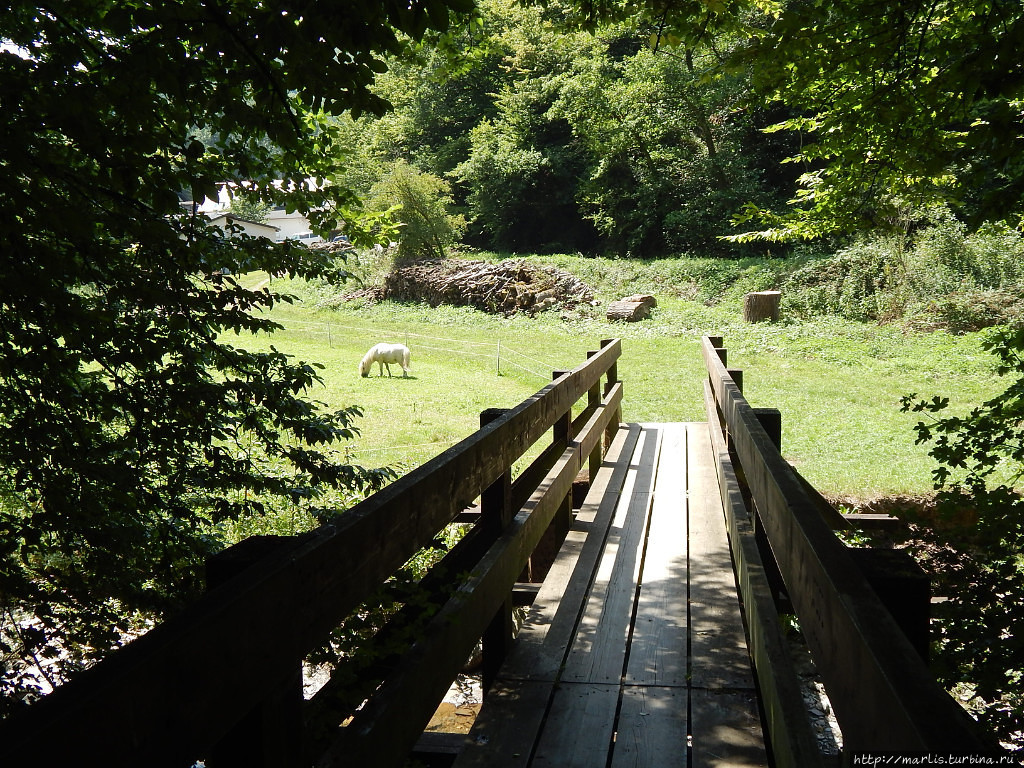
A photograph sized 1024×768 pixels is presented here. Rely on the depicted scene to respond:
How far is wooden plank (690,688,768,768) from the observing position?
8.05 ft

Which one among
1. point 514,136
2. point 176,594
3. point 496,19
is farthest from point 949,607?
point 496,19

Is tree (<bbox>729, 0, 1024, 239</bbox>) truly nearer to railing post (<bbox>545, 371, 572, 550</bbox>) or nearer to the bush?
railing post (<bbox>545, 371, 572, 550</bbox>)

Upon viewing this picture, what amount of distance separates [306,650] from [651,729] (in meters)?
1.52

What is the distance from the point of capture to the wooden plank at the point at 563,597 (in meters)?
3.18

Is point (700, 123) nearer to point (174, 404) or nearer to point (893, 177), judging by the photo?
point (893, 177)

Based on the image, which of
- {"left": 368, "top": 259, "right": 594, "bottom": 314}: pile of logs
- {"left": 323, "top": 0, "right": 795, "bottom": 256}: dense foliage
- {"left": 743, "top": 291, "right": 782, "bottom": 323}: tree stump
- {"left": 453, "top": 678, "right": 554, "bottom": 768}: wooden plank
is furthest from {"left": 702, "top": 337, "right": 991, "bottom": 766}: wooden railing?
{"left": 323, "top": 0, "right": 795, "bottom": 256}: dense foliage

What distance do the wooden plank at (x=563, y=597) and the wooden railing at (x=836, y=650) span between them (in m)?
0.83

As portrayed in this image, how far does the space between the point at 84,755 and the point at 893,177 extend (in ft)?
22.7

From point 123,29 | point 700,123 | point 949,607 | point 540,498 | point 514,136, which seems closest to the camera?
point 123,29

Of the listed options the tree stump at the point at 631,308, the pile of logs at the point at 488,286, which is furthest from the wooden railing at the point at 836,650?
the pile of logs at the point at 488,286

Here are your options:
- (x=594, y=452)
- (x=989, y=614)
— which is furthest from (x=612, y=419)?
(x=989, y=614)

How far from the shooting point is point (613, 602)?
3924 millimetres

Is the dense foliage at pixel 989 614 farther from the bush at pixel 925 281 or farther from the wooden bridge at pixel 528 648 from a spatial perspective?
the bush at pixel 925 281

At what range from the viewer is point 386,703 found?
1927mm
